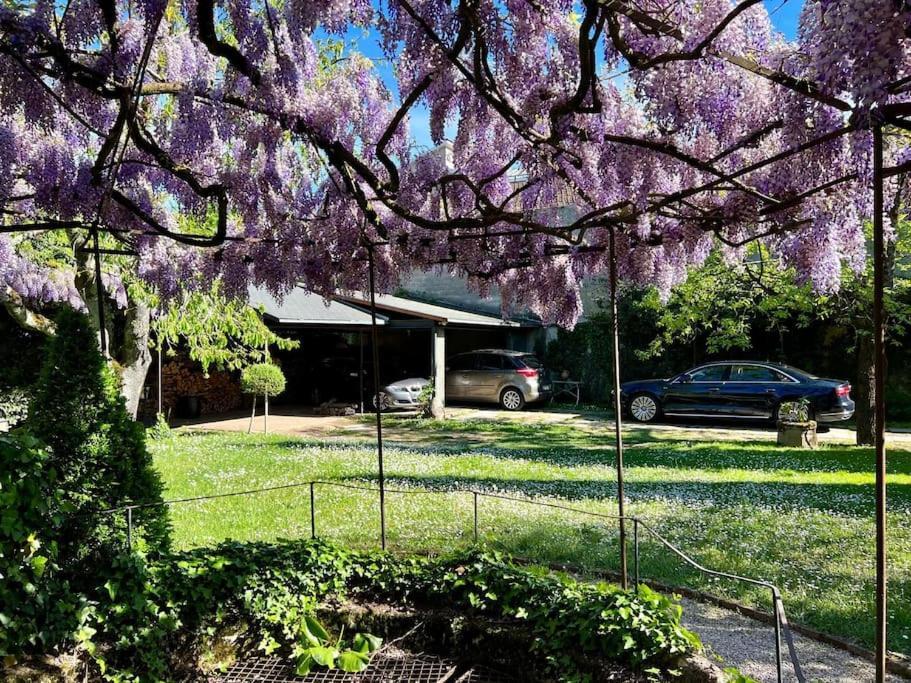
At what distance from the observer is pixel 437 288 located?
2217 cm

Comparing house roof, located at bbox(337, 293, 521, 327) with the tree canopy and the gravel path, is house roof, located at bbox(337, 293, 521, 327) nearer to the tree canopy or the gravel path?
the tree canopy

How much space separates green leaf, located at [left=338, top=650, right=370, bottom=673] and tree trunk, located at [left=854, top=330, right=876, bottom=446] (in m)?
9.09

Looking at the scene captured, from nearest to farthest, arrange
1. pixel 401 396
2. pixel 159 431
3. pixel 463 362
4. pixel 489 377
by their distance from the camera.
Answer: pixel 159 431, pixel 401 396, pixel 489 377, pixel 463 362

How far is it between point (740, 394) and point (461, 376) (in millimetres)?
6717

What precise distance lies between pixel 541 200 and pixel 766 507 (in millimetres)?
3965

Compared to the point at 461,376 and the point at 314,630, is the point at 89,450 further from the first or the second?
the point at 461,376

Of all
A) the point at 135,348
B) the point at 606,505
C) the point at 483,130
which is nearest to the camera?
the point at 483,130

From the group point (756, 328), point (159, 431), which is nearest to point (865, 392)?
point (756, 328)

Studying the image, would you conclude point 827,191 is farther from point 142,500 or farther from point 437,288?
point 437,288

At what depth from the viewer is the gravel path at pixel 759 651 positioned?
128 inches

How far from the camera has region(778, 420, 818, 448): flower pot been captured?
33.1 feet

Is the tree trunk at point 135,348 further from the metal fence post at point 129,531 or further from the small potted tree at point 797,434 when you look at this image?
the small potted tree at point 797,434

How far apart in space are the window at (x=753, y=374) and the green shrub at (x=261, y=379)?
8754mm

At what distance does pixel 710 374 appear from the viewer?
13.2 m
